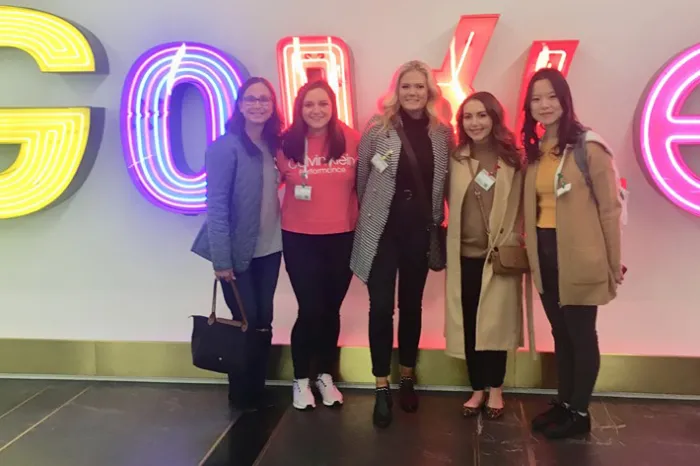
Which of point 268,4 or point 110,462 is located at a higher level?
point 268,4

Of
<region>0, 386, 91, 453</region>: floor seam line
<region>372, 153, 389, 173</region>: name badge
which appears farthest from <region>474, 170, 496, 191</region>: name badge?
<region>0, 386, 91, 453</region>: floor seam line

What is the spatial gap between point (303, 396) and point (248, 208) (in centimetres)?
98

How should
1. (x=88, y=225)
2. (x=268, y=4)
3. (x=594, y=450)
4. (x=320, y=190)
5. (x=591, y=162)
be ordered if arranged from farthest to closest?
(x=88, y=225)
(x=268, y=4)
(x=320, y=190)
(x=594, y=450)
(x=591, y=162)

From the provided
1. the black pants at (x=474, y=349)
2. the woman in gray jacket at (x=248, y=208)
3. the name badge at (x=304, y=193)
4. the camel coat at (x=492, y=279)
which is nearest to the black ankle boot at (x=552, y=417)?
the black pants at (x=474, y=349)

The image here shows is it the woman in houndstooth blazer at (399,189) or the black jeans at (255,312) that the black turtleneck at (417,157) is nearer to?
the woman in houndstooth blazer at (399,189)

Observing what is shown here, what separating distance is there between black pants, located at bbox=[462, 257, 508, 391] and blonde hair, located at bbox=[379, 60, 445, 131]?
664 mm

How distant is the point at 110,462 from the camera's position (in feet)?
8.55

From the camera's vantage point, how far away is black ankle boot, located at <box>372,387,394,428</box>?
285 centimetres

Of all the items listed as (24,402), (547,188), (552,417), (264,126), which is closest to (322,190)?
(264,126)

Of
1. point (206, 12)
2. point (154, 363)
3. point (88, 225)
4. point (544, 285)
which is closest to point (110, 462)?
point (154, 363)

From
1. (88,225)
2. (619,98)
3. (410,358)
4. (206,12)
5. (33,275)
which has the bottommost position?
(410,358)

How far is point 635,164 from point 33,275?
3.33 meters

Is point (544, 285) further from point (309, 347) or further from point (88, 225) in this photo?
point (88, 225)

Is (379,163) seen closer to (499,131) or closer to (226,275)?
(499,131)
